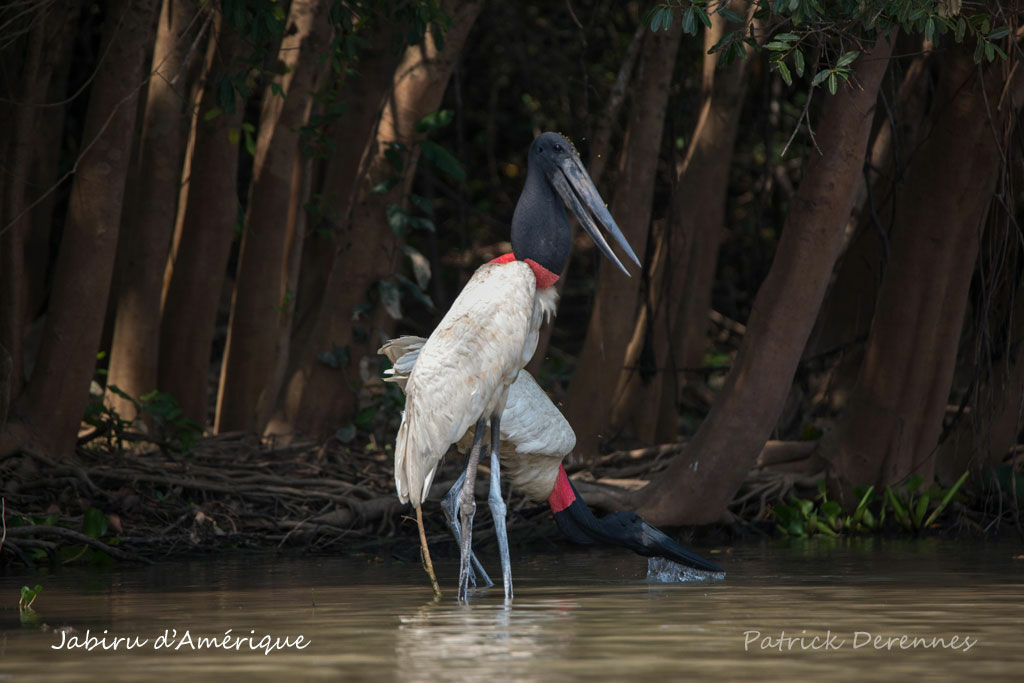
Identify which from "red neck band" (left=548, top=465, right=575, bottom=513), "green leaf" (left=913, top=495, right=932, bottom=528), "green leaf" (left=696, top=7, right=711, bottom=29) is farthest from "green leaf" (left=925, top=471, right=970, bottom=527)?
"green leaf" (left=696, top=7, right=711, bottom=29)

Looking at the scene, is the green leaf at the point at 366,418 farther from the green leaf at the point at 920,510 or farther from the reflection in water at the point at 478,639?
the reflection in water at the point at 478,639

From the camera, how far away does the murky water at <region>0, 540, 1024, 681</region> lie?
3.74m

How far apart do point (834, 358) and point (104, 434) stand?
504 centimetres

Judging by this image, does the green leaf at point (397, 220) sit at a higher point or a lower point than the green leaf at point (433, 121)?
lower

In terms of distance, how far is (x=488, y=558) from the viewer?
7.64 meters

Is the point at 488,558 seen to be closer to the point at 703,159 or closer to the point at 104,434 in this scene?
the point at 104,434

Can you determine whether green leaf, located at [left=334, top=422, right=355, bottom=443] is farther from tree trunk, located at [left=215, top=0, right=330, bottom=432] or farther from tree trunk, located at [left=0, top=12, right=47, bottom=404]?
tree trunk, located at [left=0, top=12, right=47, bottom=404]

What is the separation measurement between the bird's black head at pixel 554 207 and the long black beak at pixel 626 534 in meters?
1.10

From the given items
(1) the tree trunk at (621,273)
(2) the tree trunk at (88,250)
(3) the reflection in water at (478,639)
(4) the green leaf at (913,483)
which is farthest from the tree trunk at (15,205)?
(4) the green leaf at (913,483)

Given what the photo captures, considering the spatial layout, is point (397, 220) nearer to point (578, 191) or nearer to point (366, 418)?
point (366, 418)

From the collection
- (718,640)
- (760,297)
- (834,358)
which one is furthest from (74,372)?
(834,358)


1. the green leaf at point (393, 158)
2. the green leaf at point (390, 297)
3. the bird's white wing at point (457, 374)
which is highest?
the green leaf at point (393, 158)

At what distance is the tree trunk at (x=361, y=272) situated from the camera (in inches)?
337

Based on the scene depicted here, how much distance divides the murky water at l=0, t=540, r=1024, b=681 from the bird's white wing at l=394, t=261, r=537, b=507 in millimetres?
551
